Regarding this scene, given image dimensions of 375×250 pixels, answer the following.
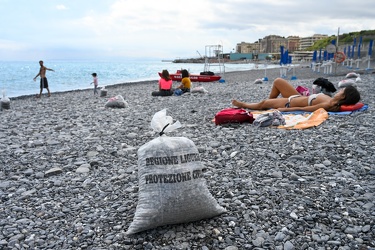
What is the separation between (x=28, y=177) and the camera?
3619 mm

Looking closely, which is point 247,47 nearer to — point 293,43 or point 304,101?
point 293,43

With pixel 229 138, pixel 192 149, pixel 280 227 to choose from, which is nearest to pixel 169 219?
pixel 192 149

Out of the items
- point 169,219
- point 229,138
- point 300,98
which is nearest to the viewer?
point 169,219

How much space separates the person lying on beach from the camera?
6371mm

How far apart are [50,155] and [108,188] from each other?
5.73 feet

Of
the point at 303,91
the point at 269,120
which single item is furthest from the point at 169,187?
the point at 303,91

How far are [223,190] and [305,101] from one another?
4.57 meters

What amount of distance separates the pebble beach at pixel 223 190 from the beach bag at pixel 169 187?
4.2 inches

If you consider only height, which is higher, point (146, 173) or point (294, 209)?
point (146, 173)

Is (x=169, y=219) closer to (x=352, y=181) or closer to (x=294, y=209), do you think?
(x=294, y=209)

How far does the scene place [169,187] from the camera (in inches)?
89.5

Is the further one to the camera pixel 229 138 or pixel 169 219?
pixel 229 138

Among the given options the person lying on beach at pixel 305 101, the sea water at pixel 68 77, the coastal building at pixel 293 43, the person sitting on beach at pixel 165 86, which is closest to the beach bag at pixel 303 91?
the person lying on beach at pixel 305 101

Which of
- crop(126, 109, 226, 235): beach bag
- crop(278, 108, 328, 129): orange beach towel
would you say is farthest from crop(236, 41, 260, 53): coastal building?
crop(126, 109, 226, 235): beach bag
